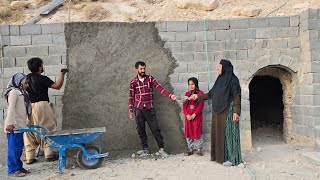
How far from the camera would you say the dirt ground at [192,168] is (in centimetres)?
493

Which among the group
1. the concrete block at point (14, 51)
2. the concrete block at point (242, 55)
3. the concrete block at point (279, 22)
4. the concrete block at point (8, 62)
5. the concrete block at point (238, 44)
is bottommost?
the concrete block at point (8, 62)

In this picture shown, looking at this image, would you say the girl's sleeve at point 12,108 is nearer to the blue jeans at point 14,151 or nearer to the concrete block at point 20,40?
the blue jeans at point 14,151

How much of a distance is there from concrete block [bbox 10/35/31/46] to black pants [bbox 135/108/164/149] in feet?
8.45

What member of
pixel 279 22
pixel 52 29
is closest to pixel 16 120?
pixel 52 29

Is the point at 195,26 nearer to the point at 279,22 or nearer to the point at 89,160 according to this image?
the point at 279,22

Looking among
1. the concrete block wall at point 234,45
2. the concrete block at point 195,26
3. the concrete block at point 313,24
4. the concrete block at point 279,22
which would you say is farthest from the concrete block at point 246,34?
the concrete block at point 313,24

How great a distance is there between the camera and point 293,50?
6.68 metres

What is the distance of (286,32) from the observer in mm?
6695

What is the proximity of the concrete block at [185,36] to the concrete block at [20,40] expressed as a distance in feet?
9.70

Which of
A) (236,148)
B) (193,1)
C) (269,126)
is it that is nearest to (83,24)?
(236,148)

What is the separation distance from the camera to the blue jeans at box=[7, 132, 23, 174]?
5129 millimetres

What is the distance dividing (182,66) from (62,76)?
234 cm

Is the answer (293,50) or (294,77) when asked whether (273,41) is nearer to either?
(293,50)

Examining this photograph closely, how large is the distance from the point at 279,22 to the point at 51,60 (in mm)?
4639
